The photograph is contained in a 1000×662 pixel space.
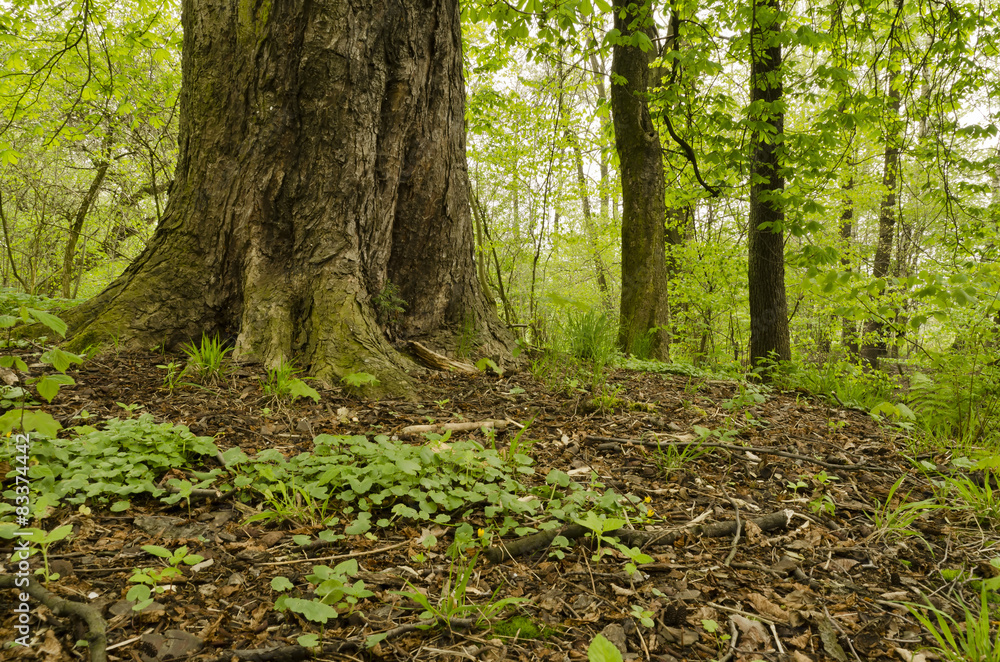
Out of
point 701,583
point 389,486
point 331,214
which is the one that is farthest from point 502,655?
point 331,214

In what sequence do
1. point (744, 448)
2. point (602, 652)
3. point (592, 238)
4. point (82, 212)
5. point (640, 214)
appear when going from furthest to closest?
point (592, 238)
point (82, 212)
point (640, 214)
point (744, 448)
point (602, 652)

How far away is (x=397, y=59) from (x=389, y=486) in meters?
3.11

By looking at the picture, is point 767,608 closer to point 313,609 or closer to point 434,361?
point 313,609

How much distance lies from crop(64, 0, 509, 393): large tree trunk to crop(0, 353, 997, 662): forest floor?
1.99 feet

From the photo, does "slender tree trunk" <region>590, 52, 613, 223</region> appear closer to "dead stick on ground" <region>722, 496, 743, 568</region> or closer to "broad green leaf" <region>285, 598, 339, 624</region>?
"dead stick on ground" <region>722, 496, 743, 568</region>

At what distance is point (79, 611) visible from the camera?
127cm

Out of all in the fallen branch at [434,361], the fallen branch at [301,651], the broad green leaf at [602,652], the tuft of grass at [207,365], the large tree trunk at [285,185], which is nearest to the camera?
the broad green leaf at [602,652]

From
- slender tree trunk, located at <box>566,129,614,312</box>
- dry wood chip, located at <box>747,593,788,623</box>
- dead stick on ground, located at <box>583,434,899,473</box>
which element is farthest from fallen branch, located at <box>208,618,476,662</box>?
slender tree trunk, located at <box>566,129,614,312</box>

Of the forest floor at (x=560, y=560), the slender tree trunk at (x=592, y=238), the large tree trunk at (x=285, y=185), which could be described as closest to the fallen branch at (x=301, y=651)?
the forest floor at (x=560, y=560)

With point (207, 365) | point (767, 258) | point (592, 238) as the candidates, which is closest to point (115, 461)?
point (207, 365)

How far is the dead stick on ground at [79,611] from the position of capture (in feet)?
3.84

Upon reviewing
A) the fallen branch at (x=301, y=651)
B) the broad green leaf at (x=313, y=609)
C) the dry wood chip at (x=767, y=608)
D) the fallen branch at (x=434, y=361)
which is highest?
the fallen branch at (x=434, y=361)

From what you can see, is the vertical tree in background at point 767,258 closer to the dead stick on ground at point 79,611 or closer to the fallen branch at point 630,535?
the fallen branch at point 630,535

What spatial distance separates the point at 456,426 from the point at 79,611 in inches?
66.2
